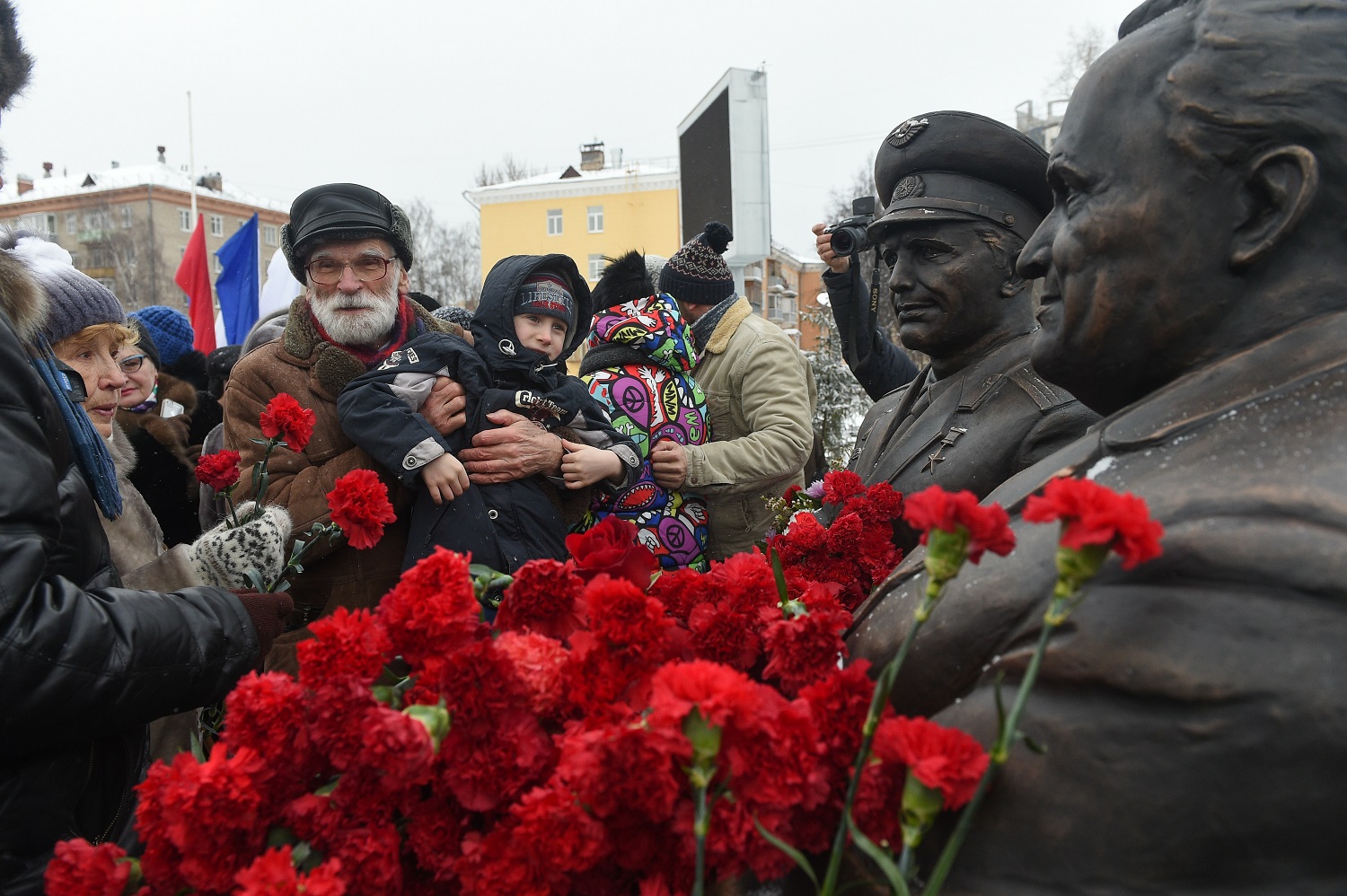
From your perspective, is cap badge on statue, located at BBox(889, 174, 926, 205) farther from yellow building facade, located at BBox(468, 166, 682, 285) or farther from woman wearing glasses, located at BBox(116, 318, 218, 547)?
yellow building facade, located at BBox(468, 166, 682, 285)

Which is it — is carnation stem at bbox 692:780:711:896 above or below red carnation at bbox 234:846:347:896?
above

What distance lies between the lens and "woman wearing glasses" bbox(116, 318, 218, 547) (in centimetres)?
412

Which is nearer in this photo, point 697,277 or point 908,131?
point 908,131

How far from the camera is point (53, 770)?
1.69m

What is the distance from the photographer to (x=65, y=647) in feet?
4.96

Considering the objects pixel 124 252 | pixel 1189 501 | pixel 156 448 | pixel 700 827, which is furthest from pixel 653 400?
pixel 124 252

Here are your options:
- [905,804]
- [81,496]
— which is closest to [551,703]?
[905,804]

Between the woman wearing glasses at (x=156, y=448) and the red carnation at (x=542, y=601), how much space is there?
3.19 meters

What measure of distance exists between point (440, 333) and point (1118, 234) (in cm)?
246

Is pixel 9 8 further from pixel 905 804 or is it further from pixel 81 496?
pixel 905 804

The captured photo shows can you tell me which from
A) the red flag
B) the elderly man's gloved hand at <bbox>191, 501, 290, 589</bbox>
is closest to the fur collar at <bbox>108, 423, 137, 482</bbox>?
the elderly man's gloved hand at <bbox>191, 501, 290, 589</bbox>

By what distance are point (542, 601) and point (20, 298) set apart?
50.4 inches

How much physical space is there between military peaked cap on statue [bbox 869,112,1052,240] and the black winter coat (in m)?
1.78

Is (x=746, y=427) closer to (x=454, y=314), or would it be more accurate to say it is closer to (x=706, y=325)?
(x=706, y=325)
